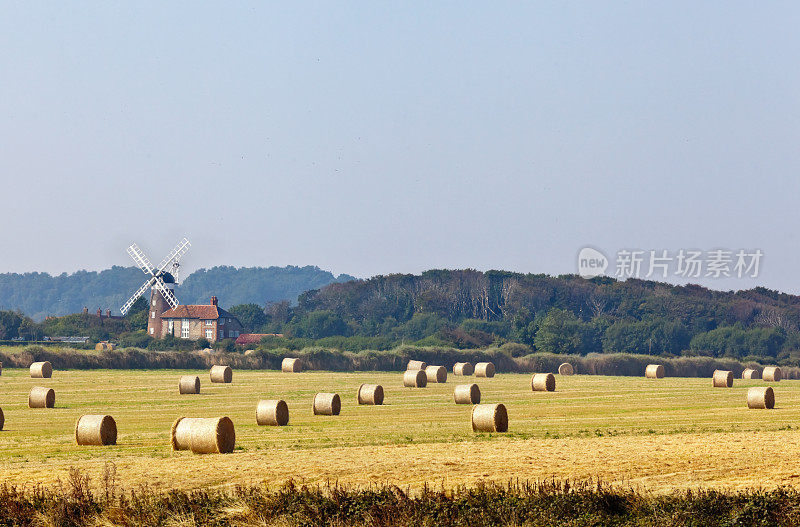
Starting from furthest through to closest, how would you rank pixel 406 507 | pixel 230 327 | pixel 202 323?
pixel 230 327
pixel 202 323
pixel 406 507

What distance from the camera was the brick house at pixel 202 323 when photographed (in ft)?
519

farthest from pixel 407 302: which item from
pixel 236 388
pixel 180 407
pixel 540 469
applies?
pixel 540 469

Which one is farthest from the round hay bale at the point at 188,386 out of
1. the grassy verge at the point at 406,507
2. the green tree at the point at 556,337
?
the green tree at the point at 556,337

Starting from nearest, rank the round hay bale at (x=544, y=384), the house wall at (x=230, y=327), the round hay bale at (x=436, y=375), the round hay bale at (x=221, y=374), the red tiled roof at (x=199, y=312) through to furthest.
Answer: the round hay bale at (x=544, y=384) → the round hay bale at (x=221, y=374) → the round hay bale at (x=436, y=375) → the red tiled roof at (x=199, y=312) → the house wall at (x=230, y=327)

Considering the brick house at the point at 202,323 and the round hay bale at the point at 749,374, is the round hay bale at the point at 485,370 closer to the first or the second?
the round hay bale at the point at 749,374

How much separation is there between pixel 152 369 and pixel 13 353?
9395mm

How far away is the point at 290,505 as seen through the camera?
1755cm

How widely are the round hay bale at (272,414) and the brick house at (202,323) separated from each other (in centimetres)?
12060

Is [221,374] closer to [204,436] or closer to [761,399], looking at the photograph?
[761,399]

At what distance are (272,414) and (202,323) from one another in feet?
420

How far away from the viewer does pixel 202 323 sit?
162 meters

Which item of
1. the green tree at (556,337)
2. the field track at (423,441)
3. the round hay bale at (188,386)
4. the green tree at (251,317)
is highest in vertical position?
→ the green tree at (251,317)

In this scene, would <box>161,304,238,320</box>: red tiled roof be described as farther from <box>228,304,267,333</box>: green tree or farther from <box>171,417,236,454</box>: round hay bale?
<box>171,417,236,454</box>: round hay bale

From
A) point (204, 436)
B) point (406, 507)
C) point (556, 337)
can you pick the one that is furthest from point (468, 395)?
point (556, 337)
